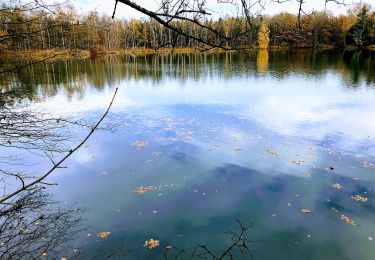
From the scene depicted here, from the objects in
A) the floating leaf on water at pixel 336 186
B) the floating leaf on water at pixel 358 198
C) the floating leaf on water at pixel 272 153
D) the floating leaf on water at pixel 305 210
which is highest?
the floating leaf on water at pixel 272 153

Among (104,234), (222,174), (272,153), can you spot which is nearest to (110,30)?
(104,234)

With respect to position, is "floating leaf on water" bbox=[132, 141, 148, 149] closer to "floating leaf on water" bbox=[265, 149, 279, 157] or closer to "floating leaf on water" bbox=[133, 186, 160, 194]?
"floating leaf on water" bbox=[133, 186, 160, 194]

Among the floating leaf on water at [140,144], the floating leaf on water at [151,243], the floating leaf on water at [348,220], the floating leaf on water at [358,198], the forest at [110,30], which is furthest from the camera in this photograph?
the floating leaf on water at [140,144]

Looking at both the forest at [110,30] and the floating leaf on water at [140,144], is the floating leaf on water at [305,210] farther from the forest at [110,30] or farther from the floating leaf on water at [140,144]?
the floating leaf on water at [140,144]

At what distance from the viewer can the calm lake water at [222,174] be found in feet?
23.3

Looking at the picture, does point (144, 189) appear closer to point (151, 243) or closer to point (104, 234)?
point (104, 234)

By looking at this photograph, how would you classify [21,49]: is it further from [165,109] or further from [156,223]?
[165,109]

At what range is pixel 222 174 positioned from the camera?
33.6 ft

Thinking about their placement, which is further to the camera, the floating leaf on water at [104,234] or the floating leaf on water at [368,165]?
the floating leaf on water at [368,165]

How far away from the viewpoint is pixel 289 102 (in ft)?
65.0

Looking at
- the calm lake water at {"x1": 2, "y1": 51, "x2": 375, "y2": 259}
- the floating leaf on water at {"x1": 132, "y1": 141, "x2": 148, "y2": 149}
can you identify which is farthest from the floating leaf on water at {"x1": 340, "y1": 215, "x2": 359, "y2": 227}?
the floating leaf on water at {"x1": 132, "y1": 141, "x2": 148, "y2": 149}

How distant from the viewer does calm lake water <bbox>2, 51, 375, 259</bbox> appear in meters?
7.11

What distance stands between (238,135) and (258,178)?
4.16 meters

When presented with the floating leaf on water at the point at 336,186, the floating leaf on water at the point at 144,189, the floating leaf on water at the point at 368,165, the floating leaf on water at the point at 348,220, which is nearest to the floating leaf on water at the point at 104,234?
the floating leaf on water at the point at 144,189
